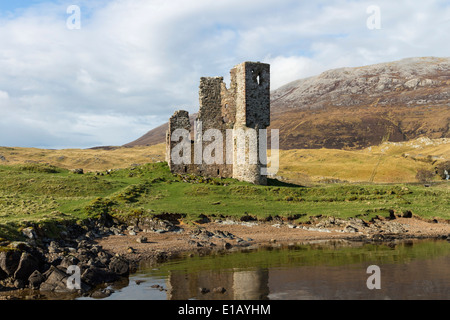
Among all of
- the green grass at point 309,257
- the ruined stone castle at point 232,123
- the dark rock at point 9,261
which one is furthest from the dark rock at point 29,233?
the ruined stone castle at point 232,123

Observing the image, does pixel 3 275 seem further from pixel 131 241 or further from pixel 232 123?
pixel 232 123

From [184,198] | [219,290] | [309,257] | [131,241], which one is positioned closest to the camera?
[219,290]

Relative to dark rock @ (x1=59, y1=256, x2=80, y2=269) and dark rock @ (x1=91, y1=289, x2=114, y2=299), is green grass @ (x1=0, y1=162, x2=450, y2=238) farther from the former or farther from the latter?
dark rock @ (x1=91, y1=289, x2=114, y2=299)

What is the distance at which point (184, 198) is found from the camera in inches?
1390

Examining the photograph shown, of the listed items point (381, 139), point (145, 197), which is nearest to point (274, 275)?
point (145, 197)

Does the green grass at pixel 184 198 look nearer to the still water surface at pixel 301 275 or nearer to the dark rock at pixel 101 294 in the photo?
the still water surface at pixel 301 275

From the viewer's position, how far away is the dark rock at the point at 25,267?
55.5ft

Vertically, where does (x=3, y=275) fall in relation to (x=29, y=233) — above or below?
below

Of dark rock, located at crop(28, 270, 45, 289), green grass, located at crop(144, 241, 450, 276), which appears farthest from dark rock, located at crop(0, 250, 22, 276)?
green grass, located at crop(144, 241, 450, 276)

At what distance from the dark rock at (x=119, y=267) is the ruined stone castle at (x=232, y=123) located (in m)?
24.5

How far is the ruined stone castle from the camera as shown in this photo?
42531 mm

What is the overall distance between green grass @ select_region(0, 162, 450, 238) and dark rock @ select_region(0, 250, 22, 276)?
8164 mm

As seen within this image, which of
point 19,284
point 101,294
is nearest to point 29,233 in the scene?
point 19,284

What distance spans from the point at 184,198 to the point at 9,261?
19.0 meters
